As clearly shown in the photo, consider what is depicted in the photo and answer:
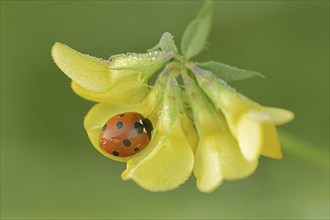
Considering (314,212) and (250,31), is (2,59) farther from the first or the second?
(314,212)

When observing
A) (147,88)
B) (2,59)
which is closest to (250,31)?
(2,59)

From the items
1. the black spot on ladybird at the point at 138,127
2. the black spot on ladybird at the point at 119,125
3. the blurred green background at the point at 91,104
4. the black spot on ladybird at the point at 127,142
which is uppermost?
the blurred green background at the point at 91,104

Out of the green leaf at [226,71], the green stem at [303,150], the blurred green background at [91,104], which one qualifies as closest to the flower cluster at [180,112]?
the green leaf at [226,71]

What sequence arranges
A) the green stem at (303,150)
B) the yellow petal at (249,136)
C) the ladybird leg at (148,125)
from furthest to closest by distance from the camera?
the green stem at (303,150) < the ladybird leg at (148,125) < the yellow petal at (249,136)

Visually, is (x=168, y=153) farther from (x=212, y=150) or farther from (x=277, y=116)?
(x=277, y=116)

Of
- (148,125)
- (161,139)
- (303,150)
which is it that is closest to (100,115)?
(148,125)

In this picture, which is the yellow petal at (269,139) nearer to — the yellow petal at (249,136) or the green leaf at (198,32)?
the yellow petal at (249,136)
